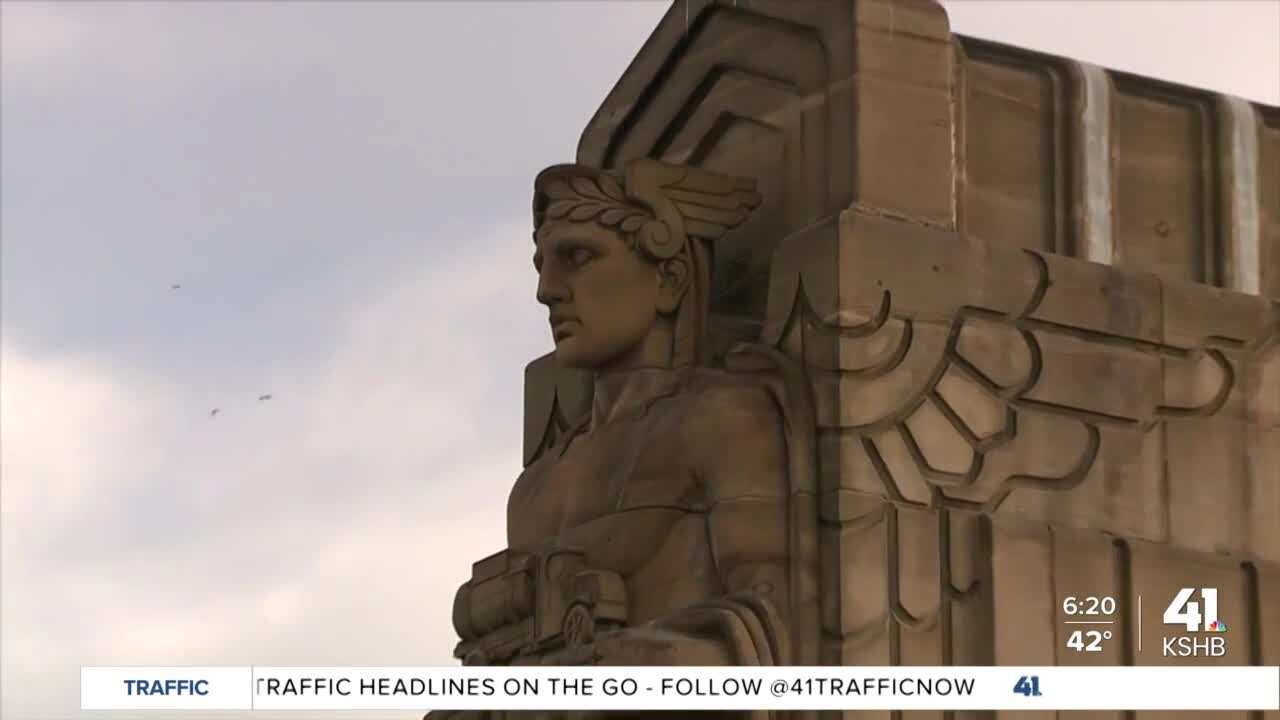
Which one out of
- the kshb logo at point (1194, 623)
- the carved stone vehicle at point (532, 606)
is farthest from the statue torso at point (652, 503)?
the kshb logo at point (1194, 623)

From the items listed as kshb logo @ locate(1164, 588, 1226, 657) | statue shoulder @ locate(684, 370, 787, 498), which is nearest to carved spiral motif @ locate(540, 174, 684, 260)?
statue shoulder @ locate(684, 370, 787, 498)

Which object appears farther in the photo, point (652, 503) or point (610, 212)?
point (610, 212)

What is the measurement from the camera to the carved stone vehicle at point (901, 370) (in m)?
14.1

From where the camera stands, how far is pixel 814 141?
15.1 meters

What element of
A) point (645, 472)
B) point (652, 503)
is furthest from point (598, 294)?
point (652, 503)

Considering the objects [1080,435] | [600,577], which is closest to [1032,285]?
[1080,435]

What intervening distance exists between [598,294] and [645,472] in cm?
106

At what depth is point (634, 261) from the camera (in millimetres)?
14977

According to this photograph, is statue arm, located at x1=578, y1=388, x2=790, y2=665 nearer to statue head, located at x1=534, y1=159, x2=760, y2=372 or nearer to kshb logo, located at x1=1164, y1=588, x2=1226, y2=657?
statue head, located at x1=534, y1=159, x2=760, y2=372

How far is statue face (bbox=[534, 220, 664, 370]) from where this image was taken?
15.0 m

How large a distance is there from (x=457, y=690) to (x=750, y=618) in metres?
1.61

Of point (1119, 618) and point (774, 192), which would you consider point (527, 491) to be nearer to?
point (774, 192)

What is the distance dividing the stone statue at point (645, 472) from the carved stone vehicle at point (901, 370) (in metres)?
0.02

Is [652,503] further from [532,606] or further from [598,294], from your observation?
[598,294]
